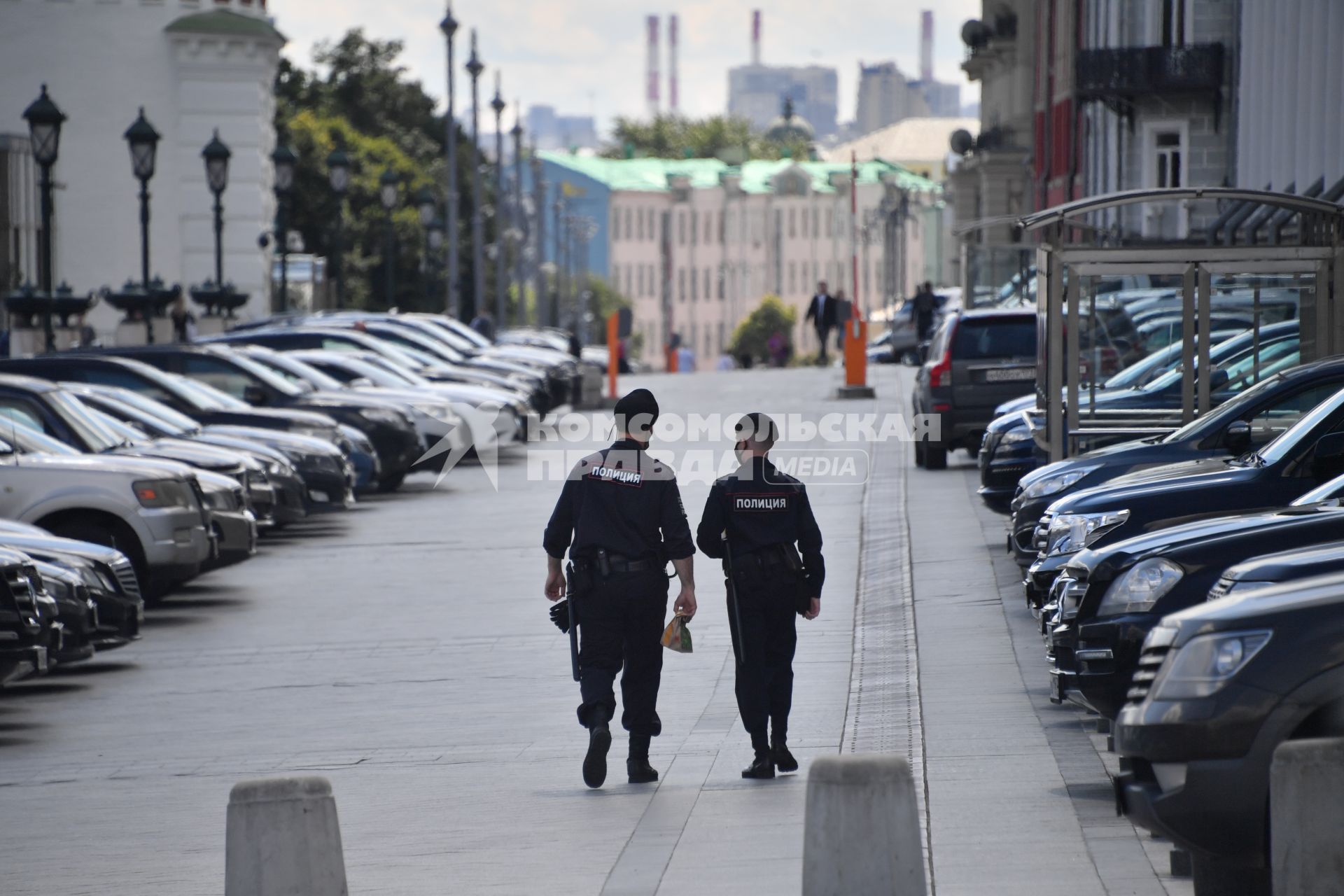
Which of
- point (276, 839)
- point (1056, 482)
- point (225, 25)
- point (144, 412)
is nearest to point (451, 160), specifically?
point (225, 25)

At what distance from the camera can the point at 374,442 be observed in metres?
24.4

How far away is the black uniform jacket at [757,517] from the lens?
9734 mm

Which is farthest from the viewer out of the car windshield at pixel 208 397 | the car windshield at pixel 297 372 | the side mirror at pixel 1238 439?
the car windshield at pixel 297 372

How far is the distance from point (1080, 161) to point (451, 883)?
149 feet

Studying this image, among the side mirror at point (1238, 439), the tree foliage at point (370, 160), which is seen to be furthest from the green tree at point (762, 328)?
the side mirror at point (1238, 439)

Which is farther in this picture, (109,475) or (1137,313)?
(1137,313)

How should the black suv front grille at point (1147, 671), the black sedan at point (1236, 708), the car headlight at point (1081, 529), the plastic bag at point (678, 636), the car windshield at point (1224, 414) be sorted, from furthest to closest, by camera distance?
the car windshield at point (1224, 414) < the car headlight at point (1081, 529) < the plastic bag at point (678, 636) < the black suv front grille at point (1147, 671) < the black sedan at point (1236, 708)

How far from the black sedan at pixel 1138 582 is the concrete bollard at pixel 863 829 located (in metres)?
2.61

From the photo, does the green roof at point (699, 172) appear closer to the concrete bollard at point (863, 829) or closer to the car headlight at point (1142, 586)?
the car headlight at point (1142, 586)

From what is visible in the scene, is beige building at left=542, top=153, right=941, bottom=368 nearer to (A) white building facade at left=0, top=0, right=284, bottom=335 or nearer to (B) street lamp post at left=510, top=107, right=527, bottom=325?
(B) street lamp post at left=510, top=107, right=527, bottom=325

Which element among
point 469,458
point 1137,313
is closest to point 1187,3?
point 469,458

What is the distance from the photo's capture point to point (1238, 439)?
1254cm

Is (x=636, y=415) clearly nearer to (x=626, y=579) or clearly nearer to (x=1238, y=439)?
(x=626, y=579)

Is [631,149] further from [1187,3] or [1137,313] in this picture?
[1137,313]
